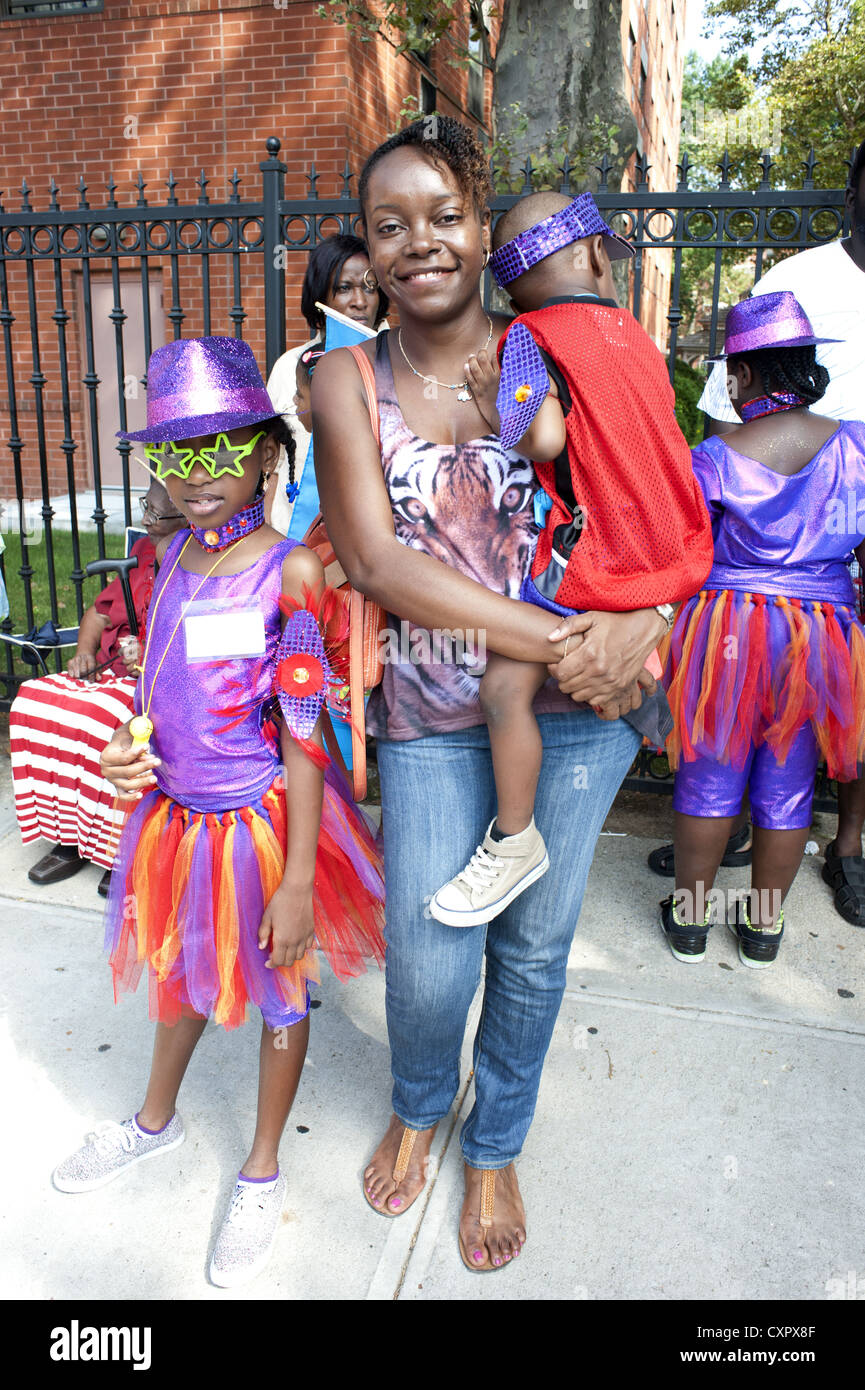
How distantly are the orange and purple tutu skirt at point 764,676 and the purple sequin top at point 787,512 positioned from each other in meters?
0.07

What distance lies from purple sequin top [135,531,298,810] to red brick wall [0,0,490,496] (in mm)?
7520

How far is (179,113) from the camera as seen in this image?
9.43 metres

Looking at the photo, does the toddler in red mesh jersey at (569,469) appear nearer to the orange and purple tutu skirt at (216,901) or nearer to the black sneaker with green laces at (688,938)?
the orange and purple tutu skirt at (216,901)

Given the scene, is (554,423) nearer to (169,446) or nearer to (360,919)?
(169,446)

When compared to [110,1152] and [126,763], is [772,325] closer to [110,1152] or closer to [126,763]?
[126,763]

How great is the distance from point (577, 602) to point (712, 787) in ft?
4.98

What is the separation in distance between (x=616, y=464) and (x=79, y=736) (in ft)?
7.71

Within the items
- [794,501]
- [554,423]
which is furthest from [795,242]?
[554,423]

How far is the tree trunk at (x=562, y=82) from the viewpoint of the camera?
6113mm

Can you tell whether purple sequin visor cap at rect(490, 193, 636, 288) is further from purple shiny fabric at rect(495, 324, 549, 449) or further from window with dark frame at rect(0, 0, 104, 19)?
window with dark frame at rect(0, 0, 104, 19)

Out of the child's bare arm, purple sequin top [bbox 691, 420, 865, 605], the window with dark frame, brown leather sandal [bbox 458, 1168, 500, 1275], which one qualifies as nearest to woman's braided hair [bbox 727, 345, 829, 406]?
purple sequin top [bbox 691, 420, 865, 605]

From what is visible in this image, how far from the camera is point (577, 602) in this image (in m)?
1.86

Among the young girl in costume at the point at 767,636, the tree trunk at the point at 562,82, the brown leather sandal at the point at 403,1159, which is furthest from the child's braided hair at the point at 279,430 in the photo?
the tree trunk at the point at 562,82

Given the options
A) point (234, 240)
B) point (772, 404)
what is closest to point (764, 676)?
point (772, 404)
